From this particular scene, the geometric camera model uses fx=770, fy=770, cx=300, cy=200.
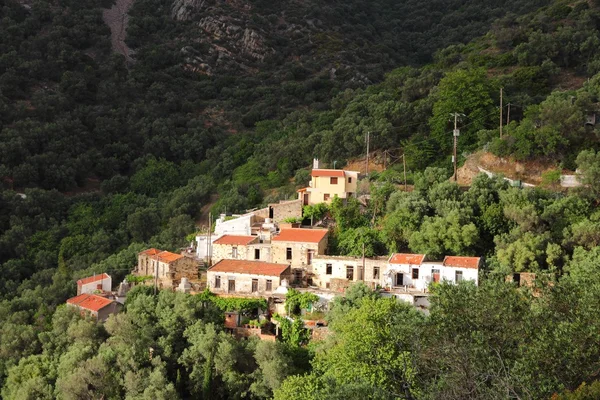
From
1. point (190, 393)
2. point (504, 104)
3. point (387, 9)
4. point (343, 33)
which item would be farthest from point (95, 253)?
point (387, 9)

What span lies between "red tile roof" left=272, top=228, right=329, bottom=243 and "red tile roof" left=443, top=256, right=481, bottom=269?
541 centimetres

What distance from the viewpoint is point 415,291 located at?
27.7 metres

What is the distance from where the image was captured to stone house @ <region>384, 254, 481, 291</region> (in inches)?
1066

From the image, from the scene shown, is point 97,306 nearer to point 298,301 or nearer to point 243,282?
point 243,282

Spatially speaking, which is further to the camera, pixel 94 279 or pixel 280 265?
pixel 94 279

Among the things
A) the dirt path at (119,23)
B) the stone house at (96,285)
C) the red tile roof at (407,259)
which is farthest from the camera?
the dirt path at (119,23)

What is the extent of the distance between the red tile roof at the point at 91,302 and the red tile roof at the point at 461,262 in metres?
14.3

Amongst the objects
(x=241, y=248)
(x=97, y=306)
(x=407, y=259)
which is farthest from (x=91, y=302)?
(x=407, y=259)

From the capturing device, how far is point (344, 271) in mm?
29797

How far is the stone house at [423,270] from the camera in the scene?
2708 centimetres

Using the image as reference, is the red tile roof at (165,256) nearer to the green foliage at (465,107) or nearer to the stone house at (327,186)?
the stone house at (327,186)

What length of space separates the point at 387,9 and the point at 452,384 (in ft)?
285

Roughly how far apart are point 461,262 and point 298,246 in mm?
6739

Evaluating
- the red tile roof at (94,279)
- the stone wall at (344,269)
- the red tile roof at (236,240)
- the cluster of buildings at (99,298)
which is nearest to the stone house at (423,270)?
the stone wall at (344,269)
